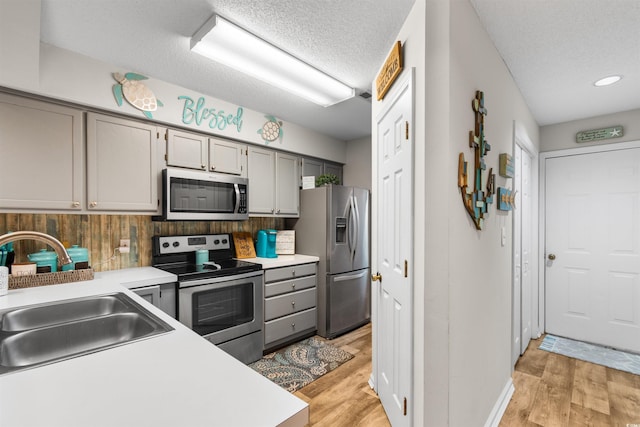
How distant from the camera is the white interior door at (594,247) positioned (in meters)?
3.03

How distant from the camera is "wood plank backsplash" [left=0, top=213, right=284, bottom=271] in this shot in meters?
2.15

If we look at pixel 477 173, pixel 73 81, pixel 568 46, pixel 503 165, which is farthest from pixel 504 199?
pixel 73 81

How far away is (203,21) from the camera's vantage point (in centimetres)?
175

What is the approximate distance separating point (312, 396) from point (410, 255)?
4.62 feet

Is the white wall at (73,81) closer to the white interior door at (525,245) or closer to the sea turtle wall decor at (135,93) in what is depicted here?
the sea turtle wall decor at (135,93)

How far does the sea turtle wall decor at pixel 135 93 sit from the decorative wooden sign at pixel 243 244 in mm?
1441

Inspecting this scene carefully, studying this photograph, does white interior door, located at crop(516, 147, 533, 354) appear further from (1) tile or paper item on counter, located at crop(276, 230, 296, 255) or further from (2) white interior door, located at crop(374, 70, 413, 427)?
(1) tile or paper item on counter, located at crop(276, 230, 296, 255)

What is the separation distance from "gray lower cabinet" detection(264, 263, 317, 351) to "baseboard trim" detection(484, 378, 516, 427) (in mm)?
1810

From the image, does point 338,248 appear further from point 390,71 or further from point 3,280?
point 3,280

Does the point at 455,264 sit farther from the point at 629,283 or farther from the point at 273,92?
the point at 629,283

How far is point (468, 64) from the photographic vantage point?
63.3 inches

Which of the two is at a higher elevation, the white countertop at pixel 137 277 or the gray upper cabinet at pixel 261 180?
the gray upper cabinet at pixel 261 180

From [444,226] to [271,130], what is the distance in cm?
243

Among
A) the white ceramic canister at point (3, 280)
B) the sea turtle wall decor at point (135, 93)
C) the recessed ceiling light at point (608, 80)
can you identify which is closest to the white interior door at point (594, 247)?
the recessed ceiling light at point (608, 80)
